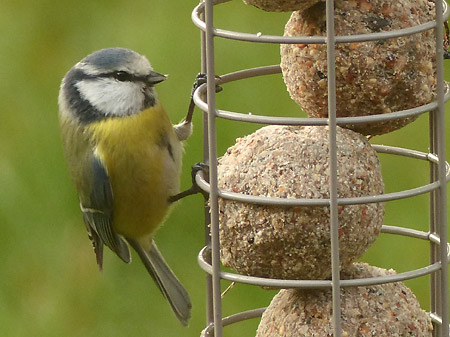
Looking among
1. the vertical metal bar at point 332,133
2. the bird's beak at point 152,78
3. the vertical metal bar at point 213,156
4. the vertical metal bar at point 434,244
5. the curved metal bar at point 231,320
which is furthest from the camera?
the bird's beak at point 152,78

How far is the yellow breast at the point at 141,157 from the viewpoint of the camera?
11.4ft

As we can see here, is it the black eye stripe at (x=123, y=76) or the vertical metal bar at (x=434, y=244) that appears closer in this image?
the vertical metal bar at (x=434, y=244)

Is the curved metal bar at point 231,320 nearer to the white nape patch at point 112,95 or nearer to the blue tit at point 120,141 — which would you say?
the blue tit at point 120,141

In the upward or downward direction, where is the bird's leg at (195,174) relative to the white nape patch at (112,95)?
downward

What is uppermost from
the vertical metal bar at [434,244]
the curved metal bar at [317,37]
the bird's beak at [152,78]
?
the curved metal bar at [317,37]

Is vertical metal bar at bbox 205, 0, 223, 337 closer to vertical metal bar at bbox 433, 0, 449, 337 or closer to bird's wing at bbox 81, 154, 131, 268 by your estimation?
vertical metal bar at bbox 433, 0, 449, 337

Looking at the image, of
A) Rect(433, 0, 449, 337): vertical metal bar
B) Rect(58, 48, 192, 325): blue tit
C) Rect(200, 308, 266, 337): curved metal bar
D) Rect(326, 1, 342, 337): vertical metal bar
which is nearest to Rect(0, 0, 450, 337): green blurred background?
Rect(58, 48, 192, 325): blue tit

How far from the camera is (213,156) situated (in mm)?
2482

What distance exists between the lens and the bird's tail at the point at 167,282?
3684 millimetres

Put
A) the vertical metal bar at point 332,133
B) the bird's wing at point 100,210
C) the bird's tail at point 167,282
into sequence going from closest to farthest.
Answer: the vertical metal bar at point 332,133 → the bird's wing at point 100,210 → the bird's tail at point 167,282

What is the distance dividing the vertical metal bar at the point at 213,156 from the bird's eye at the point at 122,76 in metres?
0.94

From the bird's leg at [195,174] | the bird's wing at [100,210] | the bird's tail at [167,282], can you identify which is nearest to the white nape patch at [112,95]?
the bird's wing at [100,210]

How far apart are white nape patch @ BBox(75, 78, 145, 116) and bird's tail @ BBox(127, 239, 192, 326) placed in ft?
2.02

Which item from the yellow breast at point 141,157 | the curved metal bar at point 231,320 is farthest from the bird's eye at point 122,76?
the curved metal bar at point 231,320
